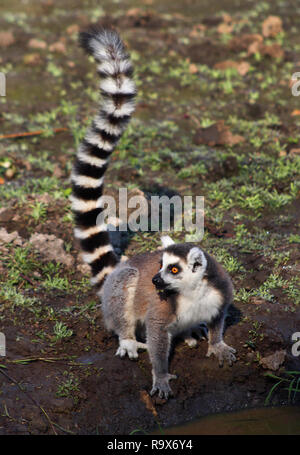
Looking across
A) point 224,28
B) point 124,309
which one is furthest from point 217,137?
point 224,28

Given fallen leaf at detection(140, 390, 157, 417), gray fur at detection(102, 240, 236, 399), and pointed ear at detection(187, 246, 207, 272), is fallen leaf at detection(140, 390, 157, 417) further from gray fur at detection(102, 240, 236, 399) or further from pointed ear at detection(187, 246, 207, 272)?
pointed ear at detection(187, 246, 207, 272)

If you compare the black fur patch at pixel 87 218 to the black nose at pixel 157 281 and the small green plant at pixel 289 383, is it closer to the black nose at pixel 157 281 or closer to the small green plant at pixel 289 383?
the black nose at pixel 157 281

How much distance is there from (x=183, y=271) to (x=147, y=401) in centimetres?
95

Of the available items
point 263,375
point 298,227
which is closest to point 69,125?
point 298,227

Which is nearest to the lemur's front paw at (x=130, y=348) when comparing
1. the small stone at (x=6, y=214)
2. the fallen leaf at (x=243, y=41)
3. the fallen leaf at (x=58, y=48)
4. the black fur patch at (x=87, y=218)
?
the black fur patch at (x=87, y=218)

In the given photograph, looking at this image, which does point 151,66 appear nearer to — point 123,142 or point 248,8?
point 123,142

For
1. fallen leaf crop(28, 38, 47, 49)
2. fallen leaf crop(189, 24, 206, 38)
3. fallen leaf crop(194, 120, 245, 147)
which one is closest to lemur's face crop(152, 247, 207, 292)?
fallen leaf crop(194, 120, 245, 147)

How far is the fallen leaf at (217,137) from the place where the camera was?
7910 mm

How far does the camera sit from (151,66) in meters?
10.4

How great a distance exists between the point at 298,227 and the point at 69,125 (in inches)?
161

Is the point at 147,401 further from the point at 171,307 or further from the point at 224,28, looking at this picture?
the point at 224,28

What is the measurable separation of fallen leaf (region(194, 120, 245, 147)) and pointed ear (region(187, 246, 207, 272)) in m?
4.12

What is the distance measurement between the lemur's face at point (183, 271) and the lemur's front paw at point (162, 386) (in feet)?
2.12

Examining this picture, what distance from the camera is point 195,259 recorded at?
4055 millimetres
